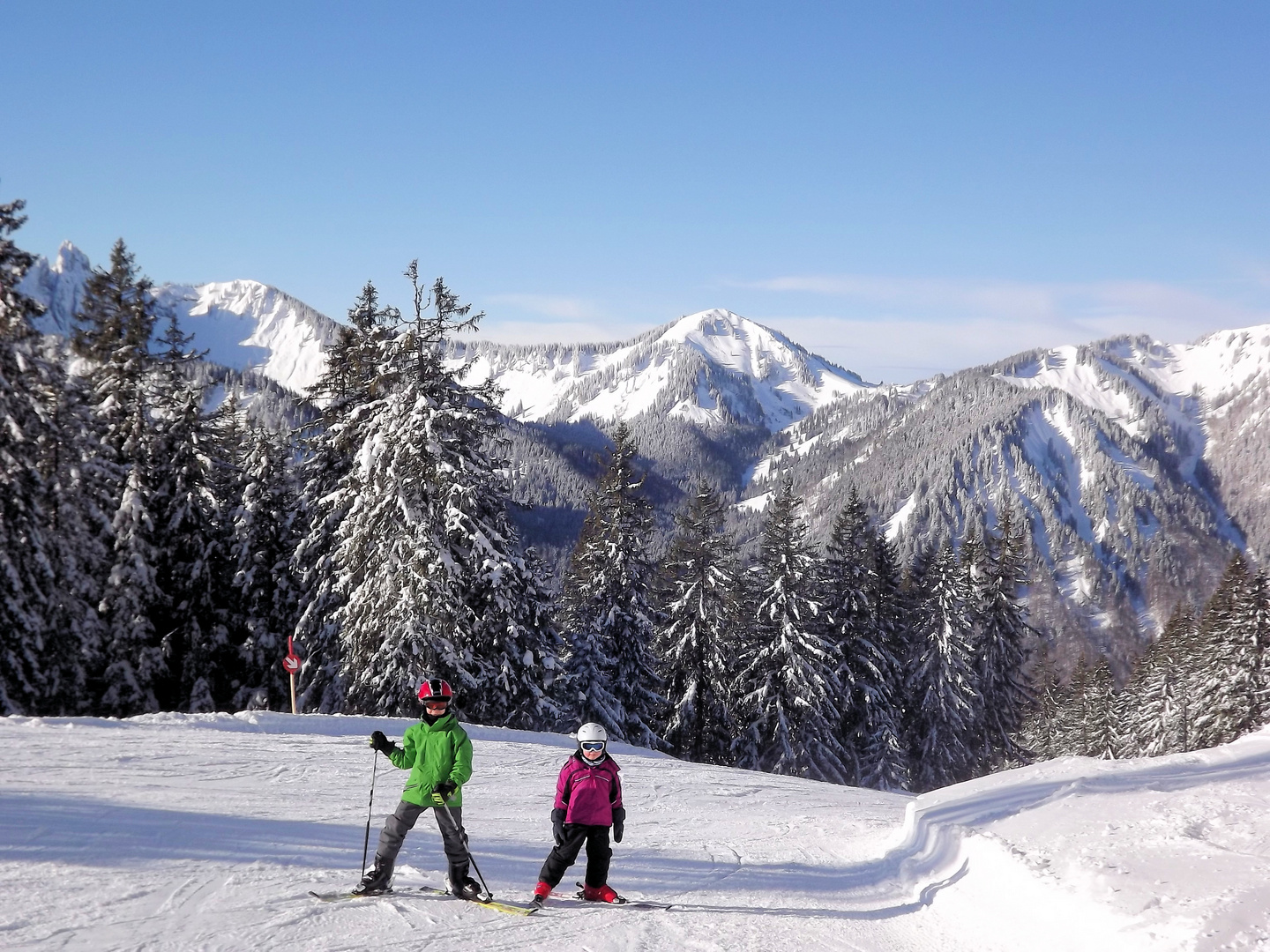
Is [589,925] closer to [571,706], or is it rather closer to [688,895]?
[688,895]

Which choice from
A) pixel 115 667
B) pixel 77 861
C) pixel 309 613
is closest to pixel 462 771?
pixel 77 861

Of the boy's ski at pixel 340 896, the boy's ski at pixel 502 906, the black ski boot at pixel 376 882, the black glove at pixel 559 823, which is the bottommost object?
the boy's ski at pixel 502 906

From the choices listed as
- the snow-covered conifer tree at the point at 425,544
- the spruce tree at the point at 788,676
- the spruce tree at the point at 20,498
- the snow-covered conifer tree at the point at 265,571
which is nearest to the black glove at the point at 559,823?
the snow-covered conifer tree at the point at 425,544

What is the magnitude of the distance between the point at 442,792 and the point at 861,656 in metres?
27.5

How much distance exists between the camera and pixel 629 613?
27969mm

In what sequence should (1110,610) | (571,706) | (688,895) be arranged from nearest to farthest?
(688,895), (571,706), (1110,610)

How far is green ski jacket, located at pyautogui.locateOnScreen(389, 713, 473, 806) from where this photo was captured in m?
6.82

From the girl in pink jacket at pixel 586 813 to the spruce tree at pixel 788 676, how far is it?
22.4m

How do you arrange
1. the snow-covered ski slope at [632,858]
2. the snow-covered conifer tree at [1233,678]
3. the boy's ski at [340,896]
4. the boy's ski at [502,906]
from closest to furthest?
the snow-covered ski slope at [632,858], the boy's ski at [340,896], the boy's ski at [502,906], the snow-covered conifer tree at [1233,678]

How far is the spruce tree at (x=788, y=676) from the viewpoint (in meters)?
29.3

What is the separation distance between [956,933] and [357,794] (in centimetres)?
730

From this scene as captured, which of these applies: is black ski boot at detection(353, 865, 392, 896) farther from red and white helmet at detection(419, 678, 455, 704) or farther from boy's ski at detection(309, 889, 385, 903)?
red and white helmet at detection(419, 678, 455, 704)

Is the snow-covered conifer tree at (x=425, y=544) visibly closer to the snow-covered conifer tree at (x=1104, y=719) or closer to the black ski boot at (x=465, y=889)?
the black ski boot at (x=465, y=889)

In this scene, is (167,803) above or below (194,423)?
below
